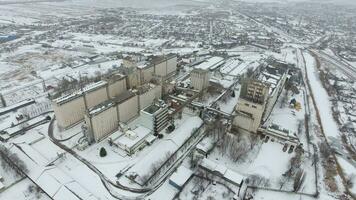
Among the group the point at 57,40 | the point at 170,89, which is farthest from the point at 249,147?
the point at 57,40

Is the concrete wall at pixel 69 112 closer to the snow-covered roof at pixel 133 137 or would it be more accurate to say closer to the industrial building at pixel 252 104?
the snow-covered roof at pixel 133 137

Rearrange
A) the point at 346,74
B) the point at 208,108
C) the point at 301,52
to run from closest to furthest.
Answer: the point at 208,108
the point at 346,74
the point at 301,52

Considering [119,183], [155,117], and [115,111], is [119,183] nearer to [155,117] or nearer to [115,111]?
[155,117]

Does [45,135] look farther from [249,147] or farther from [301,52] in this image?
[301,52]

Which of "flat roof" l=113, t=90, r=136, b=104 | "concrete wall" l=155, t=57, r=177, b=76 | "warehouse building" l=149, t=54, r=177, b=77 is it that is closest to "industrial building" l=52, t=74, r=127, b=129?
"flat roof" l=113, t=90, r=136, b=104

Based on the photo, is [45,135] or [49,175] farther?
[45,135]

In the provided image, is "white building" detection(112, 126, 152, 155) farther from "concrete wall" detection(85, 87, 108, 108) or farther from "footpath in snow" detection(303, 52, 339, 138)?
"footpath in snow" detection(303, 52, 339, 138)
